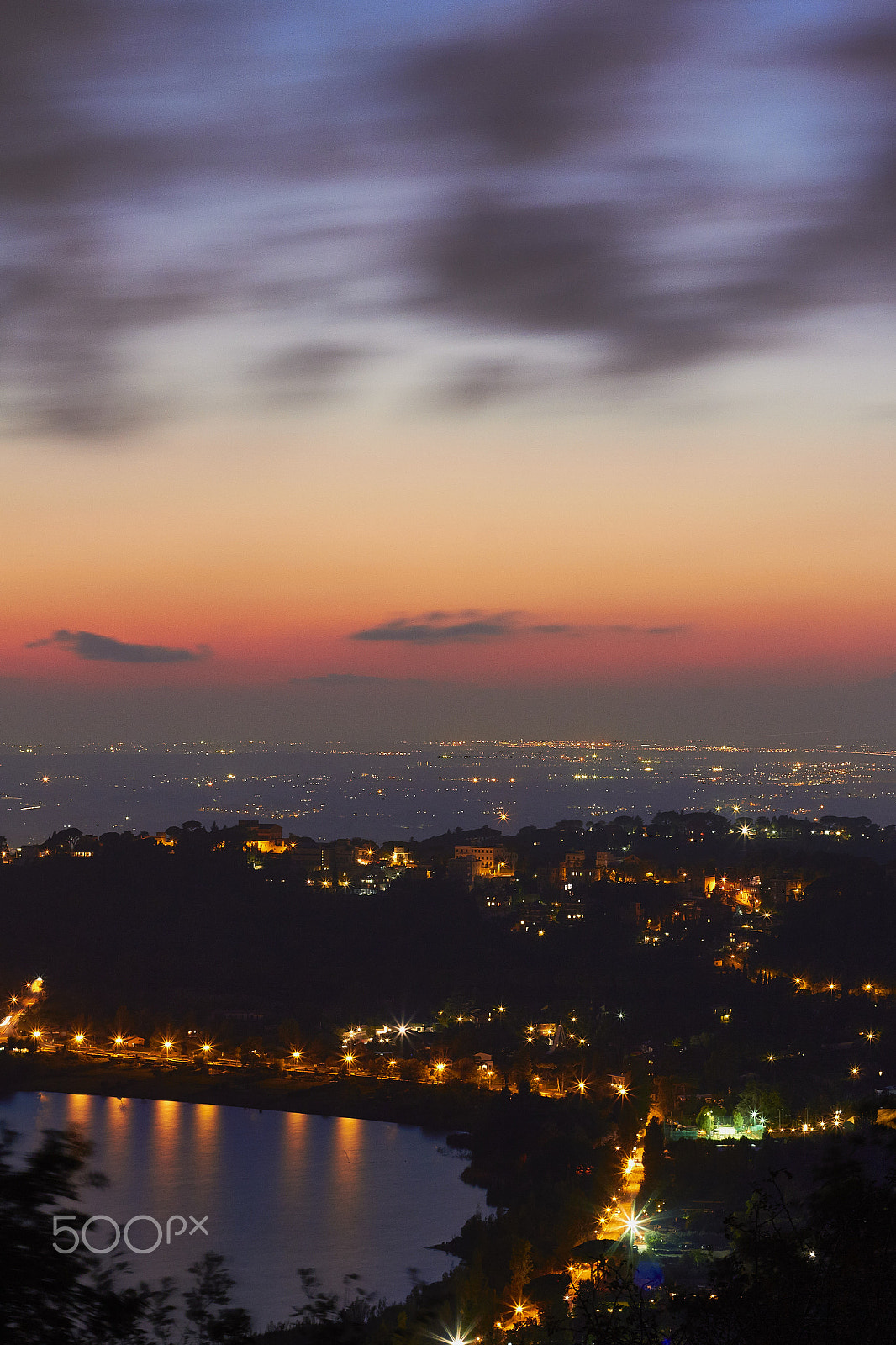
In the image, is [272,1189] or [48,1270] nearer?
[48,1270]

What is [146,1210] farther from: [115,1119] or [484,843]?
[484,843]

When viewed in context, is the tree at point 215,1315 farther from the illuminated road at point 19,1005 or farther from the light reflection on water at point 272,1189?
the illuminated road at point 19,1005

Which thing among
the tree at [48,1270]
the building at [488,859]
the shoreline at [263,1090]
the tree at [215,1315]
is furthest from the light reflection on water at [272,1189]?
the building at [488,859]

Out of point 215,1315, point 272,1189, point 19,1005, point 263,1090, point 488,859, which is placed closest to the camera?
point 215,1315

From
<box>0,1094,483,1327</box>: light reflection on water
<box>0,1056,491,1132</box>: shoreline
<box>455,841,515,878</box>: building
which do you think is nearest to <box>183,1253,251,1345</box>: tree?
<box>0,1094,483,1327</box>: light reflection on water

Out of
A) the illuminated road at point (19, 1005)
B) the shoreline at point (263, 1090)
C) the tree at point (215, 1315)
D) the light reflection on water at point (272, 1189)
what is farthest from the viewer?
the illuminated road at point (19, 1005)

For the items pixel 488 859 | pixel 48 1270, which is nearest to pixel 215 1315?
pixel 48 1270

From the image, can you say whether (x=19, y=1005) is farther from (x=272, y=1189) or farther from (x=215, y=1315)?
(x=215, y=1315)
